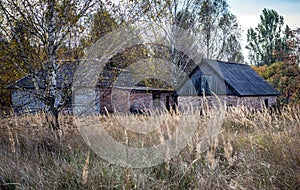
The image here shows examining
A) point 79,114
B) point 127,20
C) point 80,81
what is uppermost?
point 127,20

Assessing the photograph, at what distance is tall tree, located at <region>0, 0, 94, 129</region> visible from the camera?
4586mm

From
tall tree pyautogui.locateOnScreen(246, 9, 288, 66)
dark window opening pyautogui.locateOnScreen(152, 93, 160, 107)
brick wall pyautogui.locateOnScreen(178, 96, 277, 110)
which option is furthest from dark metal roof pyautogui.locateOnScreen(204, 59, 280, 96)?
tall tree pyautogui.locateOnScreen(246, 9, 288, 66)

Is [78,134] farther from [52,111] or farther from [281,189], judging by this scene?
[281,189]

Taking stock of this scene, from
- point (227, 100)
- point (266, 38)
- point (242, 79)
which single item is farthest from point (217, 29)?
point (266, 38)

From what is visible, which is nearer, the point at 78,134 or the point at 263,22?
the point at 78,134

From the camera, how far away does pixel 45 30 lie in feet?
15.9

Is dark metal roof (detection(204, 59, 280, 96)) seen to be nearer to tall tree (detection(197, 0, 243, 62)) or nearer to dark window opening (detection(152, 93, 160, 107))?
tall tree (detection(197, 0, 243, 62))

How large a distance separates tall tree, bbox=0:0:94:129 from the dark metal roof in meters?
14.8

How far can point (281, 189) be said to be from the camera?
2.65 metres

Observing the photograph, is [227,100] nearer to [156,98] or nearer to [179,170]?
[156,98]

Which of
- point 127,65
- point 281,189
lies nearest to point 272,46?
point 127,65

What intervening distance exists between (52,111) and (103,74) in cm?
112

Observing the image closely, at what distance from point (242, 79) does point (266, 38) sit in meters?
15.5

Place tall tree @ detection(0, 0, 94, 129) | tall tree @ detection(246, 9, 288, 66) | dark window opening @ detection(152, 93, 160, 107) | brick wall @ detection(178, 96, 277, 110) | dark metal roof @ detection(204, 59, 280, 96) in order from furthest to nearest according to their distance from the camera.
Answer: tall tree @ detection(246, 9, 288, 66), dark window opening @ detection(152, 93, 160, 107), dark metal roof @ detection(204, 59, 280, 96), brick wall @ detection(178, 96, 277, 110), tall tree @ detection(0, 0, 94, 129)
